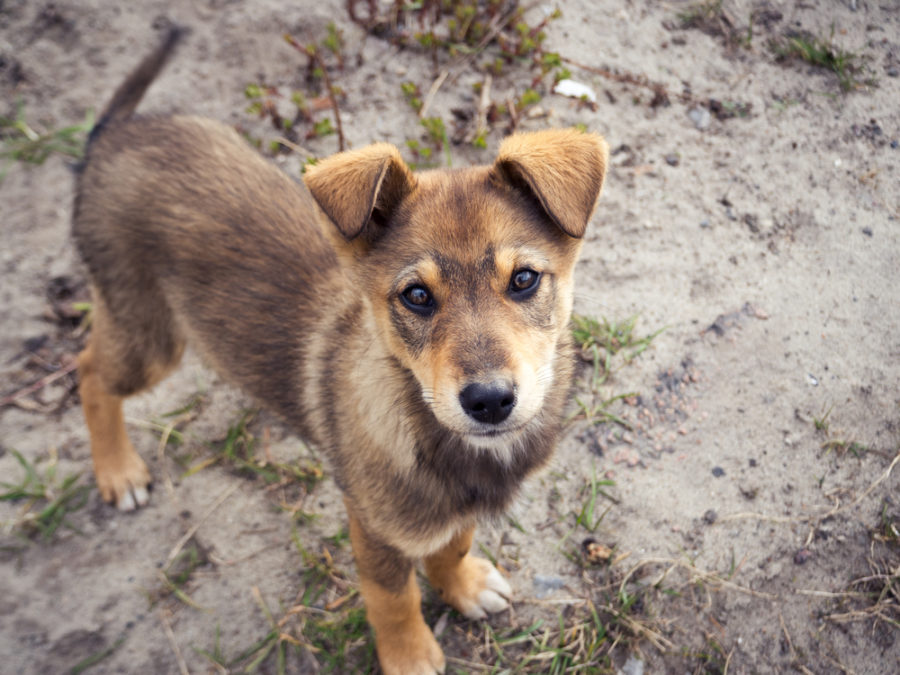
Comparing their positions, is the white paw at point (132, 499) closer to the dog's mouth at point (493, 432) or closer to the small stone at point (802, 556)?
the dog's mouth at point (493, 432)

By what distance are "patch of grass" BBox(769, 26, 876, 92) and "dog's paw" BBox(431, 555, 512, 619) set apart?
4.27m

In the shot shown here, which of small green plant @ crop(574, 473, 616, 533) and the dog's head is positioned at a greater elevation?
the dog's head

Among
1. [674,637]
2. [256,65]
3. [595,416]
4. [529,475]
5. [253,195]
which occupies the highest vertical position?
[253,195]

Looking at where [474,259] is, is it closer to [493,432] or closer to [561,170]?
[561,170]

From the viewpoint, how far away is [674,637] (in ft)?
10.1

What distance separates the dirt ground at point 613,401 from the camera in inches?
127

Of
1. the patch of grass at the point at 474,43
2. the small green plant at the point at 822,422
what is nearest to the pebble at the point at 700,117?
the patch of grass at the point at 474,43

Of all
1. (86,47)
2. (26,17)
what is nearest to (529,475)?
(86,47)

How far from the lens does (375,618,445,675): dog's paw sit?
3.05 metres

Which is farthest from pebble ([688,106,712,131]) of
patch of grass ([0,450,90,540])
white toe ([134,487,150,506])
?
patch of grass ([0,450,90,540])

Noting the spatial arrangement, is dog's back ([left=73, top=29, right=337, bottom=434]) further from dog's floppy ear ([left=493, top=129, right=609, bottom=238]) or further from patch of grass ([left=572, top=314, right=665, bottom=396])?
patch of grass ([left=572, top=314, right=665, bottom=396])

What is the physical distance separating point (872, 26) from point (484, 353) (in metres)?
4.87

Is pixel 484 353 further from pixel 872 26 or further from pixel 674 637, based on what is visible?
pixel 872 26

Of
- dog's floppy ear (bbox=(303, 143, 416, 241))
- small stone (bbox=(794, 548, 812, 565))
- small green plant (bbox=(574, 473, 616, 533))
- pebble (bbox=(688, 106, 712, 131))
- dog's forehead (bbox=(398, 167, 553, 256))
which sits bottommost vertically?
small green plant (bbox=(574, 473, 616, 533))
